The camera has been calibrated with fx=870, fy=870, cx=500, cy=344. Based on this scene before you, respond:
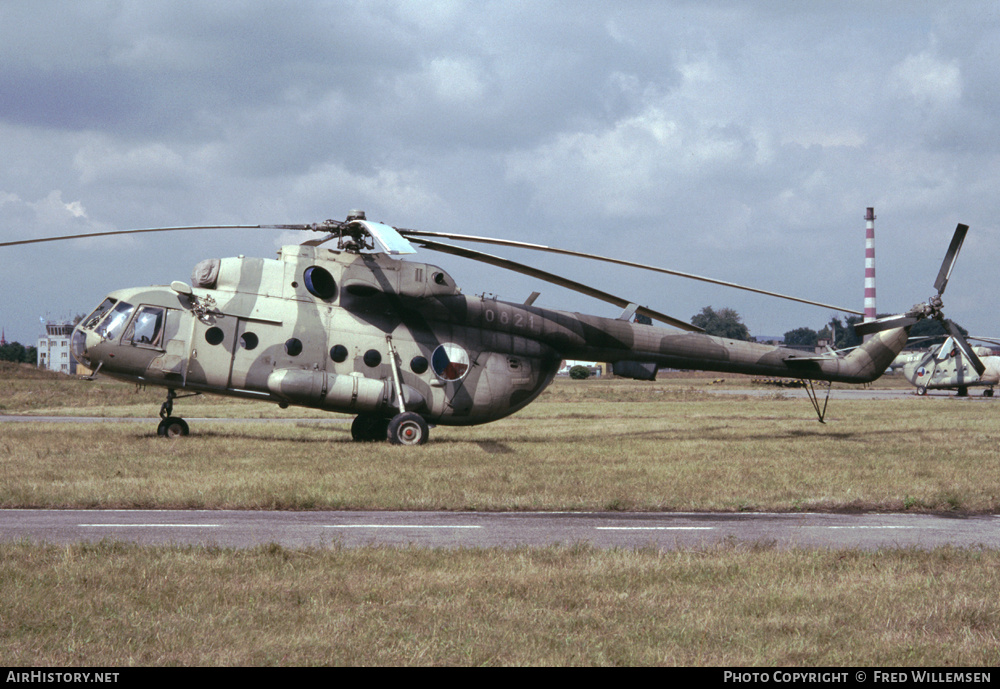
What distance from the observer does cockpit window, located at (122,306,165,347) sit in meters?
19.9

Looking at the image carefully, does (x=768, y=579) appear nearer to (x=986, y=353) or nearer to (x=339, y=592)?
(x=339, y=592)

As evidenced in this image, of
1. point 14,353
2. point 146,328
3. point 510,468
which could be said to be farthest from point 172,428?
point 14,353

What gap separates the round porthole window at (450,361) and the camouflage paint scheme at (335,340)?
25 mm

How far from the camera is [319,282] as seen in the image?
807 inches

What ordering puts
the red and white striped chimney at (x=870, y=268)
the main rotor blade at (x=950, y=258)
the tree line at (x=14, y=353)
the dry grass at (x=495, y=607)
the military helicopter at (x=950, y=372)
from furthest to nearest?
the tree line at (x=14, y=353) → the red and white striped chimney at (x=870, y=268) → the military helicopter at (x=950, y=372) → the main rotor blade at (x=950, y=258) → the dry grass at (x=495, y=607)

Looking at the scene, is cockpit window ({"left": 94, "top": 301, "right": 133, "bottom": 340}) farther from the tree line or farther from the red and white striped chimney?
the tree line

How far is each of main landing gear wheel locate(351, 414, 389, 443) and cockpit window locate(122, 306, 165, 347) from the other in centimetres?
520

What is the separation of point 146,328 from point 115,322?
2.48 feet

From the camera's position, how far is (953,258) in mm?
24750

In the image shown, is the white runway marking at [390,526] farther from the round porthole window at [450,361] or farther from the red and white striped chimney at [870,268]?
the red and white striped chimney at [870,268]

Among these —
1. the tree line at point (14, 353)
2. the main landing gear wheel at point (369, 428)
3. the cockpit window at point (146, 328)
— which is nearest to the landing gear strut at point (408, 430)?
the main landing gear wheel at point (369, 428)

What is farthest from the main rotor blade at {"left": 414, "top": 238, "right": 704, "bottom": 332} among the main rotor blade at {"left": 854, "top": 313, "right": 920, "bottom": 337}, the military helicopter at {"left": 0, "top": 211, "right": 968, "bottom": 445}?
the main rotor blade at {"left": 854, "top": 313, "right": 920, "bottom": 337}

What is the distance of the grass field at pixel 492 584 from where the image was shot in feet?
19.0

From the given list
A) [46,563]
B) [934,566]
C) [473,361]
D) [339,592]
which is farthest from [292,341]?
[934,566]
